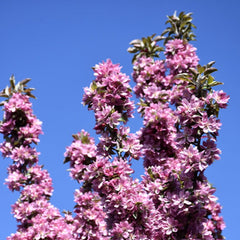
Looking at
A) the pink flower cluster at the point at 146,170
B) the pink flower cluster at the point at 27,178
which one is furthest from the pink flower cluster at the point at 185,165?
the pink flower cluster at the point at 27,178

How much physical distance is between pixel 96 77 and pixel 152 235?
9.78ft

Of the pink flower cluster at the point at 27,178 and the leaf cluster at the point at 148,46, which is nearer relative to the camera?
the pink flower cluster at the point at 27,178

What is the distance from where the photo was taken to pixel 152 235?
6.34m

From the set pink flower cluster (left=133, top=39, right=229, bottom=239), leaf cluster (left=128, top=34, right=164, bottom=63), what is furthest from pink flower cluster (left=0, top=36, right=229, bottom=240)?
leaf cluster (left=128, top=34, right=164, bottom=63)

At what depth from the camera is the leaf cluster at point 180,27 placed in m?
10.1

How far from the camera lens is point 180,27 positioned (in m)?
10.1

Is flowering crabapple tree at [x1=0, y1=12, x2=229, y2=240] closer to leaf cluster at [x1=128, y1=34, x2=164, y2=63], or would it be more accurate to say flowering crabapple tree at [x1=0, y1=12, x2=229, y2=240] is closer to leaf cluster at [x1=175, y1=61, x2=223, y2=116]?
leaf cluster at [x1=175, y1=61, x2=223, y2=116]

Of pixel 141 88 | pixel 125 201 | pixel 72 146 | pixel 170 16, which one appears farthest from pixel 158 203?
pixel 170 16

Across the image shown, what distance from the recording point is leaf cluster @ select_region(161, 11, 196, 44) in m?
10.1

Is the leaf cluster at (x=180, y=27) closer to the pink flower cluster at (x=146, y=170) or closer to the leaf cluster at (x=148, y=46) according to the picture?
the leaf cluster at (x=148, y=46)

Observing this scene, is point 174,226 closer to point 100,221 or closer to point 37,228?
point 100,221

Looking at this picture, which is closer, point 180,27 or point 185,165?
point 185,165

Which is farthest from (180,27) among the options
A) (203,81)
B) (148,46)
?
(203,81)

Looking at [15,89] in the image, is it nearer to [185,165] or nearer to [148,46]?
[148,46]
